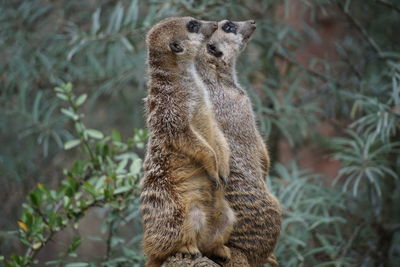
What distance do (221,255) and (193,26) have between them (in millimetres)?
910

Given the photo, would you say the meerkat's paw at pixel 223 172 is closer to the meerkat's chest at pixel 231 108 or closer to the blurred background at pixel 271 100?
the meerkat's chest at pixel 231 108

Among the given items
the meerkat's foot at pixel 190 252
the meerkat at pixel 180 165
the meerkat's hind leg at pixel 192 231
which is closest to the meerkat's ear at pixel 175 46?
the meerkat at pixel 180 165

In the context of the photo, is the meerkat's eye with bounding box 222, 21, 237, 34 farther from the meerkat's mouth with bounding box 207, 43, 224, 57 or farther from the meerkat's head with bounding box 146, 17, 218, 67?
the meerkat's head with bounding box 146, 17, 218, 67

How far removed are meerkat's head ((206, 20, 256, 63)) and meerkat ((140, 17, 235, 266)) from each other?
346 millimetres

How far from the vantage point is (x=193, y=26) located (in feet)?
8.19

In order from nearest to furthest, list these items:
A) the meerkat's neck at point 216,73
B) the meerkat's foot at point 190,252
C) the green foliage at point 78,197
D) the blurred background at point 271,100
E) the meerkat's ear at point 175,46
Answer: the meerkat's foot at point 190,252
the meerkat's ear at point 175,46
the meerkat's neck at point 216,73
the green foliage at point 78,197
the blurred background at point 271,100

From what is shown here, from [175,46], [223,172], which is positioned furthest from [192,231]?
[175,46]

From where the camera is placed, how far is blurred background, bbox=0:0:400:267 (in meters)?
3.83

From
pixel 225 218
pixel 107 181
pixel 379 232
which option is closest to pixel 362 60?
pixel 379 232

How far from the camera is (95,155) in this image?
3.09m

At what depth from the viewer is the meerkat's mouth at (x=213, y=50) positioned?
8.77ft

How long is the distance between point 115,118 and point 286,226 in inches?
97.6

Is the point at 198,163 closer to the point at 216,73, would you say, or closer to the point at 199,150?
the point at 199,150

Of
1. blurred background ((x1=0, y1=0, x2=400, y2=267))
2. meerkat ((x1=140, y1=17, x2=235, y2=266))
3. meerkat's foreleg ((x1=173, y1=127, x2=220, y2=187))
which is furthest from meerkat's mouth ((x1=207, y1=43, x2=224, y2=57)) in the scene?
blurred background ((x1=0, y1=0, x2=400, y2=267))
